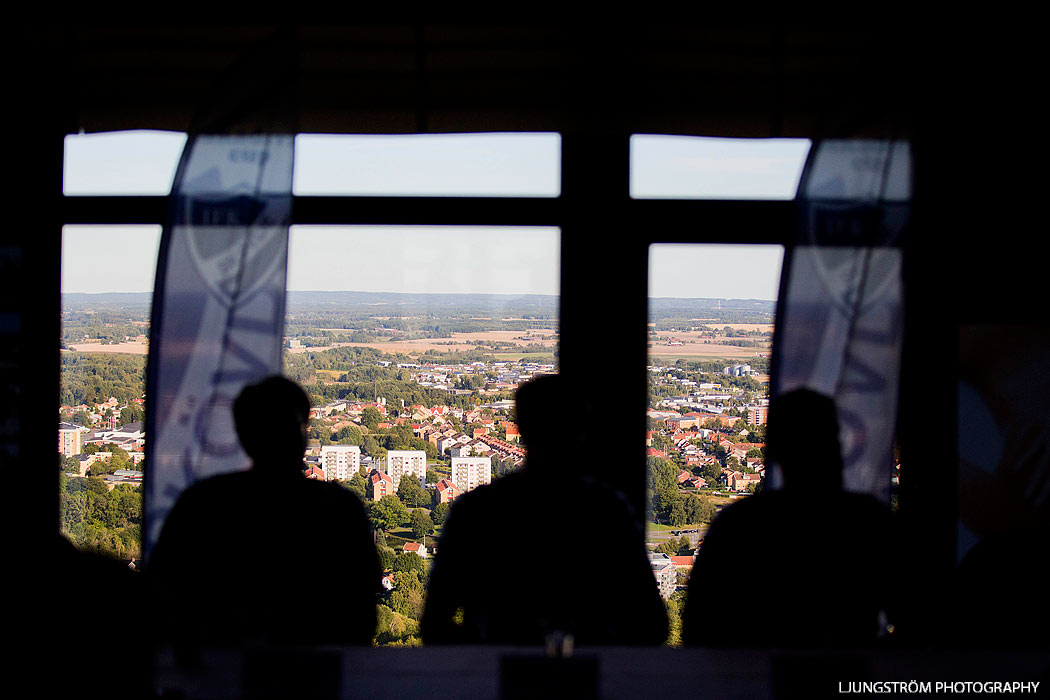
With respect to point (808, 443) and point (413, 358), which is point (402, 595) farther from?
point (808, 443)

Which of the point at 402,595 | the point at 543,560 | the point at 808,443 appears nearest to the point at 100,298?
the point at 402,595

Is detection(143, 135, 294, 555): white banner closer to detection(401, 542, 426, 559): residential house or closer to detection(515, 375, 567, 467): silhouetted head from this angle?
detection(401, 542, 426, 559): residential house

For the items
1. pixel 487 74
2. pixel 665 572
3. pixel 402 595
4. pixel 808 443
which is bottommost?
pixel 402 595

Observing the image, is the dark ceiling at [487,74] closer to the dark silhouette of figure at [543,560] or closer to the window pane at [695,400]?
the window pane at [695,400]

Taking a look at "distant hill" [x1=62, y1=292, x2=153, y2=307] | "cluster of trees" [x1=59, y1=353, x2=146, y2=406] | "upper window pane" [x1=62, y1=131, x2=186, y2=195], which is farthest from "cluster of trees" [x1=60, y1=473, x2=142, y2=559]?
"upper window pane" [x1=62, y1=131, x2=186, y2=195]

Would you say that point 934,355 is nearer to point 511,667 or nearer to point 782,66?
point 782,66

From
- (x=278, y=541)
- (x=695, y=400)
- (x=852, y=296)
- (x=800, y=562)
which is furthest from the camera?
(x=695, y=400)
